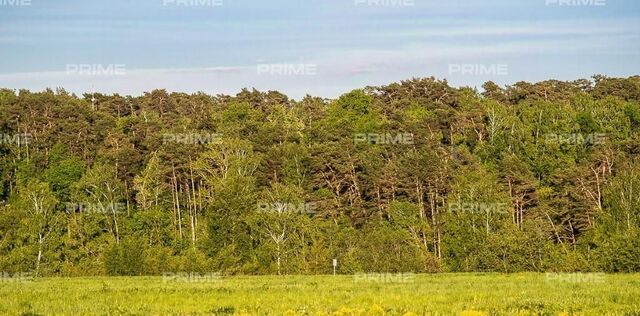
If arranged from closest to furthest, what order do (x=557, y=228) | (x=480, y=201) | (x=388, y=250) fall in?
(x=388, y=250) < (x=480, y=201) < (x=557, y=228)

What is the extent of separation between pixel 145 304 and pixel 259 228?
5755 centimetres

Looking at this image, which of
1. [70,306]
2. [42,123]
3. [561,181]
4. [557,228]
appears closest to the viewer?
[70,306]

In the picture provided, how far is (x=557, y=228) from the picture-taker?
301 ft

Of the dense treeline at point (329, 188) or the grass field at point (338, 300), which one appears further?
the dense treeline at point (329, 188)

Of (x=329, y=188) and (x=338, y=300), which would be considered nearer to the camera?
(x=338, y=300)

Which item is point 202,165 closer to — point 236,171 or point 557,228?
point 236,171

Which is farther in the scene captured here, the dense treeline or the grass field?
the dense treeline

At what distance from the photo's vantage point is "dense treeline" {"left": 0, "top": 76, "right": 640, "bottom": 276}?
237 ft

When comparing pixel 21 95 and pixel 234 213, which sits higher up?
pixel 21 95

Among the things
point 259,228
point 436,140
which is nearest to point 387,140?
point 436,140

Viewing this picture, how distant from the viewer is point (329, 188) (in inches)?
4200

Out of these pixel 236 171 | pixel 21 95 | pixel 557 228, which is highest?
pixel 21 95

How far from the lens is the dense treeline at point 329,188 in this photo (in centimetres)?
7219

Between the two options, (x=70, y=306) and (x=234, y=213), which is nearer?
(x=70, y=306)
